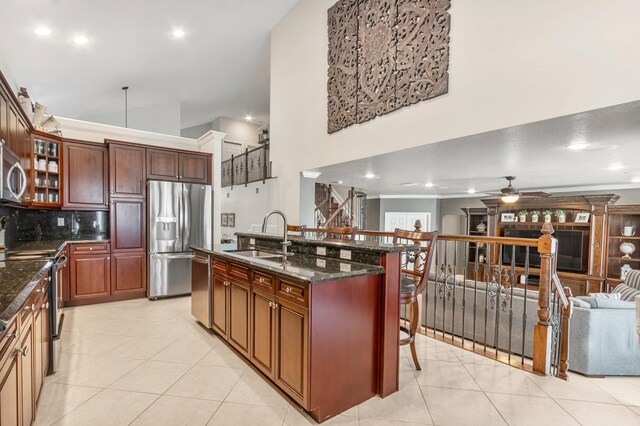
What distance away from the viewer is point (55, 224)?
14.7 ft

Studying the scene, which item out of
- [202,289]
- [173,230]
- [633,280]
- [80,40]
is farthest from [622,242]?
[80,40]

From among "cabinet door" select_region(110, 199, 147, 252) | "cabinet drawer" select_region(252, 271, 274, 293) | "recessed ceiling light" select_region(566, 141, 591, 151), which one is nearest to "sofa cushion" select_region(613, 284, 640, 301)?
"recessed ceiling light" select_region(566, 141, 591, 151)

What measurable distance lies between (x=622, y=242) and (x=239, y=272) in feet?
25.7

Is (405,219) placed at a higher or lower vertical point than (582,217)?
lower

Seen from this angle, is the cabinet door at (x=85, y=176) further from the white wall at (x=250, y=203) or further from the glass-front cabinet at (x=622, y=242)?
the glass-front cabinet at (x=622, y=242)

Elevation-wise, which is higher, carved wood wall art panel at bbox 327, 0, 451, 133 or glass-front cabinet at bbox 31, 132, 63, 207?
carved wood wall art panel at bbox 327, 0, 451, 133

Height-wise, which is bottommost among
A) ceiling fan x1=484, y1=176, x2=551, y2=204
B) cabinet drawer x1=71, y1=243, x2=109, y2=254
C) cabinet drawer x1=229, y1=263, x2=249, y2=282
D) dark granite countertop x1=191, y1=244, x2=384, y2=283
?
cabinet drawer x1=71, y1=243, x2=109, y2=254

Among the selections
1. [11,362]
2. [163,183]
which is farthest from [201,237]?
[11,362]

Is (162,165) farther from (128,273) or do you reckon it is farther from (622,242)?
(622,242)

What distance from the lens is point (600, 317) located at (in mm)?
3295

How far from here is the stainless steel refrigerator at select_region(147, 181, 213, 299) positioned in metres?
4.56

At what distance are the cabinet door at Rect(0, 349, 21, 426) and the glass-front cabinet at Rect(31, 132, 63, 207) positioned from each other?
10.6 feet

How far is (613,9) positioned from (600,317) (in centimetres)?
303

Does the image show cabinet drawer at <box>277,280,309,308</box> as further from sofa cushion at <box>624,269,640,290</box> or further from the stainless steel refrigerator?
sofa cushion at <box>624,269,640,290</box>
